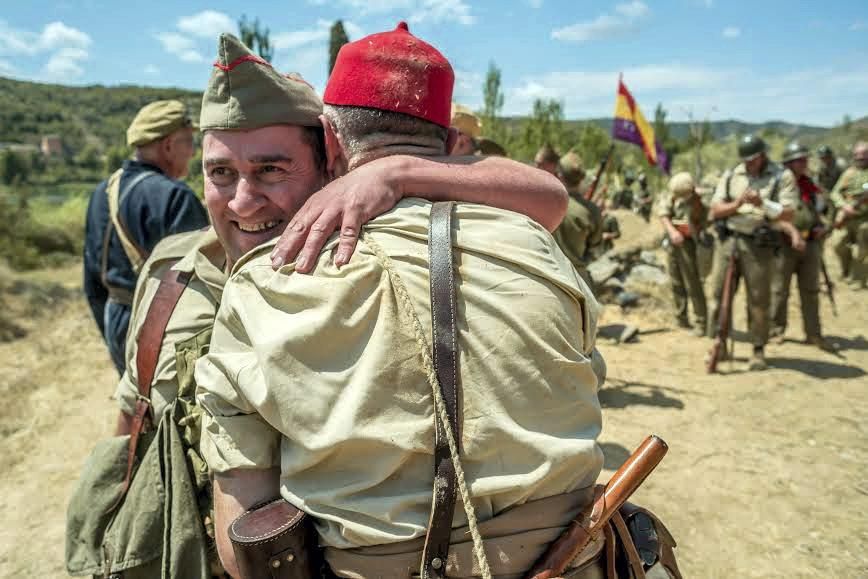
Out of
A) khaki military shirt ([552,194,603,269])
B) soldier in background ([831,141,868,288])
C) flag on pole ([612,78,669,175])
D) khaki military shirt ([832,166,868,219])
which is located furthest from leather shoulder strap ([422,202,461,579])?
khaki military shirt ([832,166,868,219])

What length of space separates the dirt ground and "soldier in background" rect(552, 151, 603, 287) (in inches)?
→ 62.0

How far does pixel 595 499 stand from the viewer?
1247 millimetres

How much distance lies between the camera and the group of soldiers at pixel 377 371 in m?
1.09

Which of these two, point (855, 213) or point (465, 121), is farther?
point (855, 213)

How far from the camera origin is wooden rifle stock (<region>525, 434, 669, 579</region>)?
46.3 inches

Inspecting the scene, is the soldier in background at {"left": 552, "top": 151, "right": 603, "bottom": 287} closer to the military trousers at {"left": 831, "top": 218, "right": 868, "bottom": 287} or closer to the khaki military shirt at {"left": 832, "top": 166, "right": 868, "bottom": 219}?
the khaki military shirt at {"left": 832, "top": 166, "right": 868, "bottom": 219}

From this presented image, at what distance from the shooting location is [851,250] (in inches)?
448

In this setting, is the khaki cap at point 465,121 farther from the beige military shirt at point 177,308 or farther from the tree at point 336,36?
the tree at point 336,36

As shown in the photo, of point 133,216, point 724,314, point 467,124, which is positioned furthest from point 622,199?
point 133,216

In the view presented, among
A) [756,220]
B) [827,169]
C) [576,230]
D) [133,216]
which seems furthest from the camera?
[827,169]

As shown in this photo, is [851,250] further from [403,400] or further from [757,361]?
[403,400]

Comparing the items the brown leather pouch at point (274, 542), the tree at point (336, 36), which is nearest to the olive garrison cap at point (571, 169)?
the brown leather pouch at point (274, 542)

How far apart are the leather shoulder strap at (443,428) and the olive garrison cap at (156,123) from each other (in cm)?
277

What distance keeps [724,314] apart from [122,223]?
6.06m
